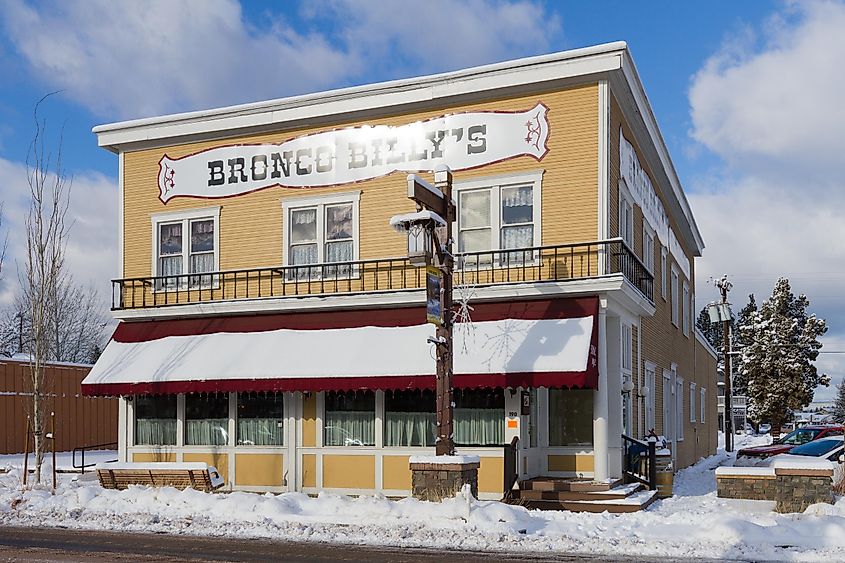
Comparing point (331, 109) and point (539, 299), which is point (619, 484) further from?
point (331, 109)

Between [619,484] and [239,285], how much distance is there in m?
9.26

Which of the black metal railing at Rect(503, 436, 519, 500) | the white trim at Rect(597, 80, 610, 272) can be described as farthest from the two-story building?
the black metal railing at Rect(503, 436, 519, 500)

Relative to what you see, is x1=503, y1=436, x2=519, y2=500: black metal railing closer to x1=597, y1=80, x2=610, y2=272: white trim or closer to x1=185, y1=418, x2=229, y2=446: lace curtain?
x1=597, y1=80, x2=610, y2=272: white trim

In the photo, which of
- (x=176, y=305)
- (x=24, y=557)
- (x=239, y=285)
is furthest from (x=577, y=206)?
(x=24, y=557)

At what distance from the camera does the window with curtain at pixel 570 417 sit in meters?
19.1

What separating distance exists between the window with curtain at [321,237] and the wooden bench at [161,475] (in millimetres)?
4954

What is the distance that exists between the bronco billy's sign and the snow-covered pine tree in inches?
1822

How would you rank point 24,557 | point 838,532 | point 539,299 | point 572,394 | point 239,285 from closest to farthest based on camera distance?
1. point 24,557
2. point 838,532
3. point 539,299
4. point 572,394
5. point 239,285

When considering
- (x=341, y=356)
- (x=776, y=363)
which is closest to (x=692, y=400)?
(x=341, y=356)

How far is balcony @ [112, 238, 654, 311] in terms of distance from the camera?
59.9ft

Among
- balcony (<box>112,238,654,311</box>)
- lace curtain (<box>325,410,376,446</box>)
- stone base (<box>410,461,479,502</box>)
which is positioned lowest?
stone base (<box>410,461,479,502</box>)

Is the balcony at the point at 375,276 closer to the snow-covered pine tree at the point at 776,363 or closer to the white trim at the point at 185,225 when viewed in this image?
the white trim at the point at 185,225

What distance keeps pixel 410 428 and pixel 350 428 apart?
1387mm

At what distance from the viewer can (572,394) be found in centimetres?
1966
